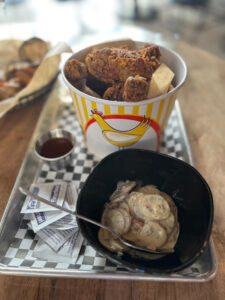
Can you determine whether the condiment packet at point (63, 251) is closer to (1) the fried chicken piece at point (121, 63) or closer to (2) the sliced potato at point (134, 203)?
(2) the sliced potato at point (134, 203)

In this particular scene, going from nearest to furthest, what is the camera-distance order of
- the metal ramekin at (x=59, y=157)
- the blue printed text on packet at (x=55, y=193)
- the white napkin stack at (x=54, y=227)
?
the white napkin stack at (x=54, y=227) < the blue printed text on packet at (x=55, y=193) < the metal ramekin at (x=59, y=157)

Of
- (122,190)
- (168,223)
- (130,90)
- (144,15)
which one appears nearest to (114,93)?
(130,90)

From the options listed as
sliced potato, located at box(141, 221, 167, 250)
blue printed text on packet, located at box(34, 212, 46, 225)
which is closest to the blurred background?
blue printed text on packet, located at box(34, 212, 46, 225)

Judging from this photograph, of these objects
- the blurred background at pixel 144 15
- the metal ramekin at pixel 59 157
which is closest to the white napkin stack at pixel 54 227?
the metal ramekin at pixel 59 157

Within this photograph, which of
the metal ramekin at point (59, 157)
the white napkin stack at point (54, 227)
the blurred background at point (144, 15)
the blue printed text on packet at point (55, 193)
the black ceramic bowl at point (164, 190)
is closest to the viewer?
the black ceramic bowl at point (164, 190)

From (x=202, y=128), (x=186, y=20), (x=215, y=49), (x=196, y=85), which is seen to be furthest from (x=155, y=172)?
(x=186, y=20)

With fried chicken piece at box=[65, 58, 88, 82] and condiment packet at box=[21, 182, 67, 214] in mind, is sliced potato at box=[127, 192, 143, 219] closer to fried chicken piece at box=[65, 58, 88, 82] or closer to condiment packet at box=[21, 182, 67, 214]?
condiment packet at box=[21, 182, 67, 214]
